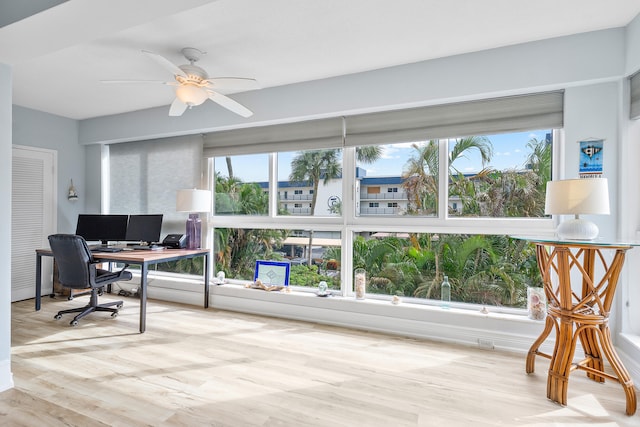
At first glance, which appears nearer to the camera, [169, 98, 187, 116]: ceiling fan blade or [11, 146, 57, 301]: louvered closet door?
[169, 98, 187, 116]: ceiling fan blade

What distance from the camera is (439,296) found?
3303 millimetres

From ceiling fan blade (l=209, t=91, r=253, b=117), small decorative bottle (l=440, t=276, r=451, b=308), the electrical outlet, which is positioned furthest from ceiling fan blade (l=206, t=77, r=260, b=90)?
the electrical outlet

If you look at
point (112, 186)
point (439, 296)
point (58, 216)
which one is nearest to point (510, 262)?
point (439, 296)

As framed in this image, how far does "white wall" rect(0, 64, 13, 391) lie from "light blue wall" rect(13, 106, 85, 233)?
265 cm

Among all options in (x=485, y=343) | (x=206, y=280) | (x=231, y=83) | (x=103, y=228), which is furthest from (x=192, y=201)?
(x=485, y=343)

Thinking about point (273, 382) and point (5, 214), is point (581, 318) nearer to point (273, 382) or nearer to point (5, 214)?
point (273, 382)

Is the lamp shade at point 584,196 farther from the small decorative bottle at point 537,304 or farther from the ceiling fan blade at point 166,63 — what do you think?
the ceiling fan blade at point 166,63

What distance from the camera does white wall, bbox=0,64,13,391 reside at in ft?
7.22

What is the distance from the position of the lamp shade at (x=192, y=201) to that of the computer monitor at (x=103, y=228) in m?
0.91

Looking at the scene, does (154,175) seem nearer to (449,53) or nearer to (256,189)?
(256,189)

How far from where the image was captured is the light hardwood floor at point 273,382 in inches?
76.4

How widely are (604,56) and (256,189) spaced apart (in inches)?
131

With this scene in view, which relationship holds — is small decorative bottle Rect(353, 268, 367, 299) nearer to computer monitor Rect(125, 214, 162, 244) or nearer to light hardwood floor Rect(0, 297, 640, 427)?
light hardwood floor Rect(0, 297, 640, 427)

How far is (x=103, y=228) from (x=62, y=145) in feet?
4.84
